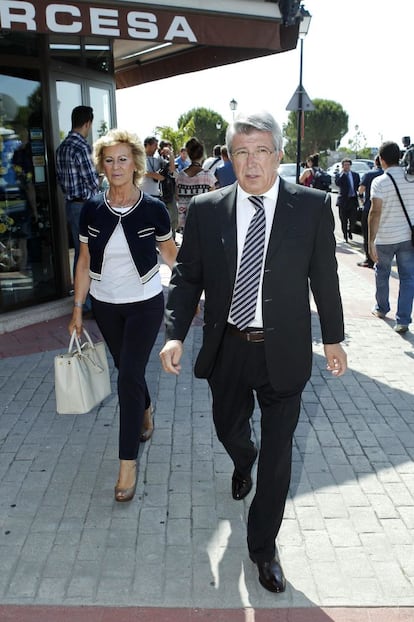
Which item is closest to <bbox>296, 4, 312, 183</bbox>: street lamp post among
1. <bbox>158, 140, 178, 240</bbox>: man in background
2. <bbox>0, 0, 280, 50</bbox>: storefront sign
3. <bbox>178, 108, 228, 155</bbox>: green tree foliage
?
<bbox>0, 0, 280, 50</bbox>: storefront sign

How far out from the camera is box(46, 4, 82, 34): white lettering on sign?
5.40 m

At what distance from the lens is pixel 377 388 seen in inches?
209

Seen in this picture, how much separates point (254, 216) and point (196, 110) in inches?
3648

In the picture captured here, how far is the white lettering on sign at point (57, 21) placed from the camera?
17.7 feet

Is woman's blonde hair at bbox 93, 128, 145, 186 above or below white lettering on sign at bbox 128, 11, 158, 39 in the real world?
below

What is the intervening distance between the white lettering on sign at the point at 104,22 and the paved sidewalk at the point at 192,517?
3158mm

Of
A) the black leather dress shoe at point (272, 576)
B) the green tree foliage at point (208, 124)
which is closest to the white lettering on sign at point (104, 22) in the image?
the black leather dress shoe at point (272, 576)

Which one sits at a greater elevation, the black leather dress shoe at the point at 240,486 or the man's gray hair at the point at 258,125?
the man's gray hair at the point at 258,125

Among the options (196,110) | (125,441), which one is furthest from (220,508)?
(196,110)

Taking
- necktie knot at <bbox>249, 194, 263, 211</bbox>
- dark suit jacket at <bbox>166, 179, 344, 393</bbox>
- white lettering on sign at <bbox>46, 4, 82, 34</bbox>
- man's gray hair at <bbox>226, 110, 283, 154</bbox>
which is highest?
white lettering on sign at <bbox>46, 4, 82, 34</bbox>

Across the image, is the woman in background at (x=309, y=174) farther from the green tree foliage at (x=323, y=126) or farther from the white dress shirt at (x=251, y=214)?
the green tree foliage at (x=323, y=126)

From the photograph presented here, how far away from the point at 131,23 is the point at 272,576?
495cm

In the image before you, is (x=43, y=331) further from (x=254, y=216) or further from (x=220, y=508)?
(x=254, y=216)

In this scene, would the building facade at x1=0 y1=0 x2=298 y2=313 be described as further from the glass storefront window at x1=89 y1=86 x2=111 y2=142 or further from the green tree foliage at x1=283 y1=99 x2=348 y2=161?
the green tree foliage at x1=283 y1=99 x2=348 y2=161
